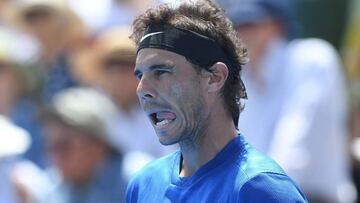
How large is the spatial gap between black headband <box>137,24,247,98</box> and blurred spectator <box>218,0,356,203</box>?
2.70 meters

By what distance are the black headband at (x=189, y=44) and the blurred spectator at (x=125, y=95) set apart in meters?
2.91

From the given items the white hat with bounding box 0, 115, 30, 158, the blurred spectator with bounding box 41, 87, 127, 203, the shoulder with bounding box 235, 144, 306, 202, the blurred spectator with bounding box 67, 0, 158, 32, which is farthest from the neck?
the blurred spectator with bounding box 67, 0, 158, 32

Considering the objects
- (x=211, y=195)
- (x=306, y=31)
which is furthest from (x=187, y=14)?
(x=306, y=31)

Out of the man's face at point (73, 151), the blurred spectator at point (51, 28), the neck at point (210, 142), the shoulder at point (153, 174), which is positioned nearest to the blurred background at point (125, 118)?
the man's face at point (73, 151)

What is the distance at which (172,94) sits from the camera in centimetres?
371

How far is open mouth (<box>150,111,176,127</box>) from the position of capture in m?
3.72

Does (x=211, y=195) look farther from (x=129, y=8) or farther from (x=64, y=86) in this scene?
A: (x=129, y=8)

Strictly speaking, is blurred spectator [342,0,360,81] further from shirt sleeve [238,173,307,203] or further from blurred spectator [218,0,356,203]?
shirt sleeve [238,173,307,203]

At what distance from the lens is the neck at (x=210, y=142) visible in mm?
Result: 3766

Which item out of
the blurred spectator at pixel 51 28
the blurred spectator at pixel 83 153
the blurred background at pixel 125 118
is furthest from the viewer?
the blurred spectator at pixel 51 28

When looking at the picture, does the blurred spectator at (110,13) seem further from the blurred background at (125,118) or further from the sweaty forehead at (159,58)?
the sweaty forehead at (159,58)

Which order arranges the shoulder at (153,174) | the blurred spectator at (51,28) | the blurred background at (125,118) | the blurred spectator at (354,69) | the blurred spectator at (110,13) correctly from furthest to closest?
1. the blurred spectator at (110,13)
2. the blurred spectator at (51,28)
3. the blurred spectator at (354,69)
4. the blurred background at (125,118)
5. the shoulder at (153,174)

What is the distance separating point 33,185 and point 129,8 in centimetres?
183

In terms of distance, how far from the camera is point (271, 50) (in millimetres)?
6680
